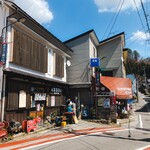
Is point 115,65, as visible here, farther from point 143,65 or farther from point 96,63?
point 143,65

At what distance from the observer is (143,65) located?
5459 cm

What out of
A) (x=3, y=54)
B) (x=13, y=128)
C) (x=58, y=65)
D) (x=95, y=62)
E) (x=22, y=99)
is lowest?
(x=13, y=128)

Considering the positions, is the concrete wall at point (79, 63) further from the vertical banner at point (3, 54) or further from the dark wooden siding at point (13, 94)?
the vertical banner at point (3, 54)

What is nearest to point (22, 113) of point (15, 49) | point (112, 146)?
point (15, 49)

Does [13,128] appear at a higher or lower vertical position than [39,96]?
lower

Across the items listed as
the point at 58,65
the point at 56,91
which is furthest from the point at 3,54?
the point at 58,65

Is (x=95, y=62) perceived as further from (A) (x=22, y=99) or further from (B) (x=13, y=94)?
(B) (x=13, y=94)

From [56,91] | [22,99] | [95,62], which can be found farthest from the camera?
[95,62]

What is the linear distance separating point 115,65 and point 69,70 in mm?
6603

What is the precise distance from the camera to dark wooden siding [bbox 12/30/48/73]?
542 inches

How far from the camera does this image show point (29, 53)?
15.4 metres

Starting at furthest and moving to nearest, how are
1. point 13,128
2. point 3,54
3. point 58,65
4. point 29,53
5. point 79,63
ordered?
point 79,63, point 58,65, point 29,53, point 3,54, point 13,128

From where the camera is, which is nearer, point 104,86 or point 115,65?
point 104,86

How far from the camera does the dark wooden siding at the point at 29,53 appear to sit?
13773 millimetres
